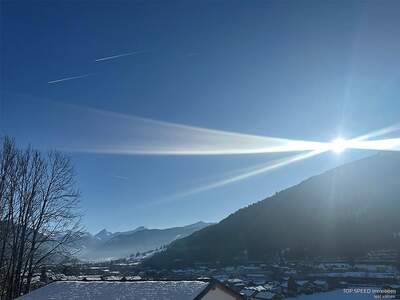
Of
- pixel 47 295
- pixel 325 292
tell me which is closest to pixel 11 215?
pixel 47 295

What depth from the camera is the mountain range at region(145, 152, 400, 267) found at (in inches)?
3354

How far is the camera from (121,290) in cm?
1434

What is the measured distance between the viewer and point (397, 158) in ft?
365

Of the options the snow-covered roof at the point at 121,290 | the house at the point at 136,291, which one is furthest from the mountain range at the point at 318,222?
the snow-covered roof at the point at 121,290

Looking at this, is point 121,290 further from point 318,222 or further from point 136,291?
point 318,222

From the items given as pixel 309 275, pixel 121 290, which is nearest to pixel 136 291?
pixel 121 290

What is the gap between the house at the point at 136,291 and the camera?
13.3 m

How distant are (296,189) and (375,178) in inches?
851

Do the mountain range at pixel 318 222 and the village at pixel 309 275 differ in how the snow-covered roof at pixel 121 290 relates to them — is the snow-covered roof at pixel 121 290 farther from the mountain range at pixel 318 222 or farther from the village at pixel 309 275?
the mountain range at pixel 318 222

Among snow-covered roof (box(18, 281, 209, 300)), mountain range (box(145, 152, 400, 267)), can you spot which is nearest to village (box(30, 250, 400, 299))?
mountain range (box(145, 152, 400, 267))

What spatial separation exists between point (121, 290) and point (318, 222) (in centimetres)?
8579

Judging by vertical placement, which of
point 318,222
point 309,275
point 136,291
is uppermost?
point 318,222

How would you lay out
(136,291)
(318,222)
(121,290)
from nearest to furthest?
(136,291), (121,290), (318,222)

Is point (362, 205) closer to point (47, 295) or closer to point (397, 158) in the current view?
point (397, 158)
